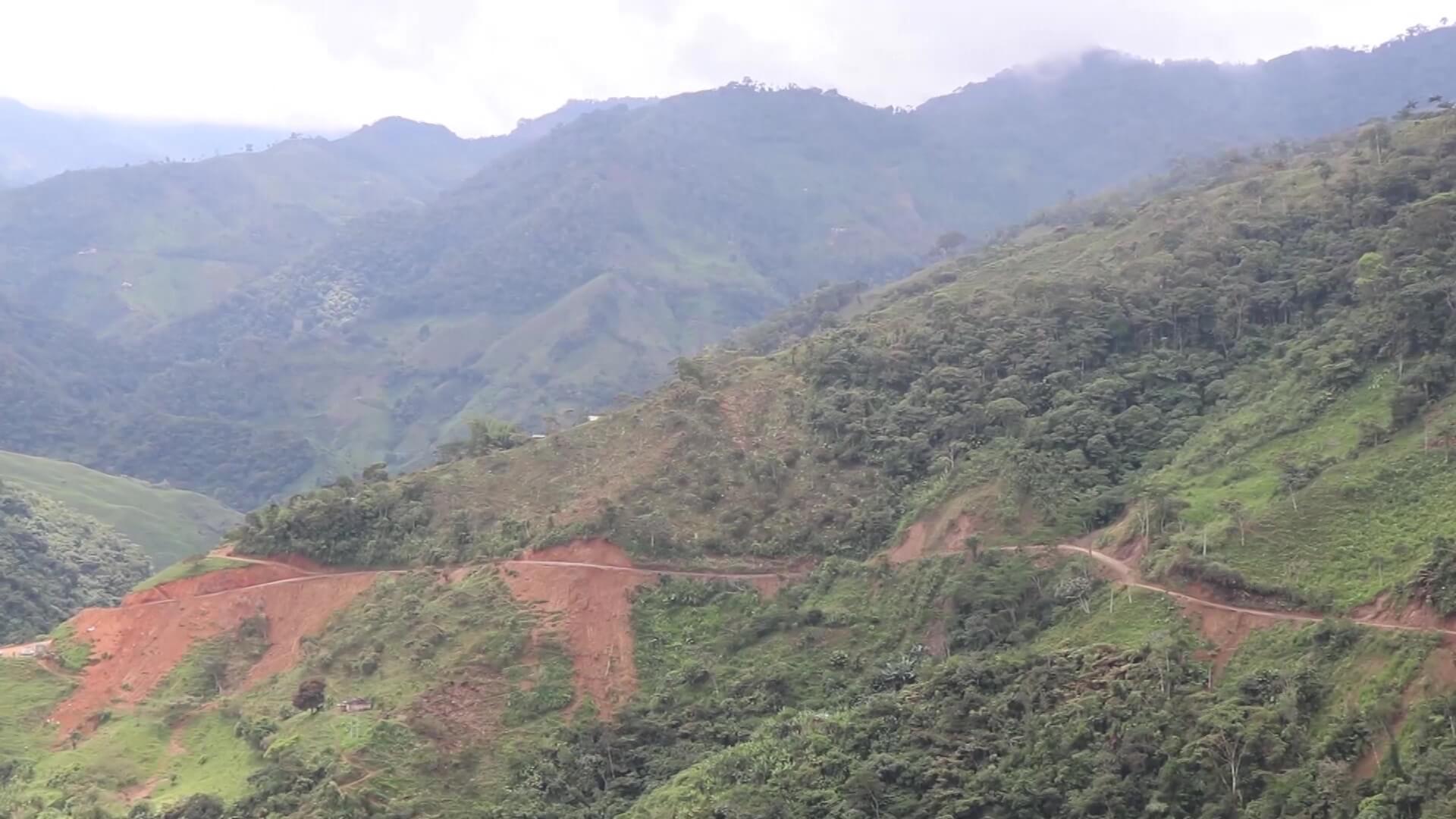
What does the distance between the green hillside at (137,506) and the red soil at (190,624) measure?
136 feet

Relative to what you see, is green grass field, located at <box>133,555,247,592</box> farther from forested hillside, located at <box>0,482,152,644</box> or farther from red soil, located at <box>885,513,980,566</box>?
red soil, located at <box>885,513,980,566</box>

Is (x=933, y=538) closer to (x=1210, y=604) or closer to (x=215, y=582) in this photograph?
(x=1210, y=604)

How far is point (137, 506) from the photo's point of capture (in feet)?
310

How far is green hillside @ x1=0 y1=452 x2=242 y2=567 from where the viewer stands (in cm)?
8781

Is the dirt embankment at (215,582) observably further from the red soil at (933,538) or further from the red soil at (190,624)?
the red soil at (933,538)

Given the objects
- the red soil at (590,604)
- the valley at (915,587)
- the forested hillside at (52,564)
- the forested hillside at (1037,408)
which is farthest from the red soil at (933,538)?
the forested hillside at (52,564)

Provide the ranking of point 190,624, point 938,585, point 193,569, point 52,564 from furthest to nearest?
point 52,564, point 193,569, point 190,624, point 938,585

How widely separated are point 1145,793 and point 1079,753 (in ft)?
6.18

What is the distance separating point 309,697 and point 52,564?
4324 cm

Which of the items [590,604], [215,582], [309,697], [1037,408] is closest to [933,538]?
[1037,408]

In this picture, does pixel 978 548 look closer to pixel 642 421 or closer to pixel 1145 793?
pixel 1145 793

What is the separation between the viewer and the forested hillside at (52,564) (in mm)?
61750

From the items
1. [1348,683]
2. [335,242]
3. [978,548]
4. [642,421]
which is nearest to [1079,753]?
[1348,683]

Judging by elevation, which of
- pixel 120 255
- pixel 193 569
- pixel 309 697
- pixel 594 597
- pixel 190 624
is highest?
pixel 120 255
